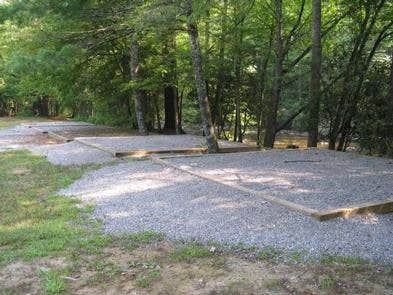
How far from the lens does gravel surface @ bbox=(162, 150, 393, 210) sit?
19.8 ft

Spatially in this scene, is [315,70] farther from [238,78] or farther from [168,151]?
[238,78]

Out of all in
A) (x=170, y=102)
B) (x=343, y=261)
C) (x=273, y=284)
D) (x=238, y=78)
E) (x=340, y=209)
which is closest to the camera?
(x=273, y=284)

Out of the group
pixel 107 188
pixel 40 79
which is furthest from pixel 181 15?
pixel 40 79

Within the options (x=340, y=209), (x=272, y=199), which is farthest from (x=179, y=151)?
(x=340, y=209)

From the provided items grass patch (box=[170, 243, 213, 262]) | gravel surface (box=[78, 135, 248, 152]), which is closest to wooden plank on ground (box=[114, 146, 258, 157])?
gravel surface (box=[78, 135, 248, 152])

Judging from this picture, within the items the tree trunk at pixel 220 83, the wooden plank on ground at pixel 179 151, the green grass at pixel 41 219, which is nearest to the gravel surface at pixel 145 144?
the wooden plank on ground at pixel 179 151

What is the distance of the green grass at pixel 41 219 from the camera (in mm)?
4621

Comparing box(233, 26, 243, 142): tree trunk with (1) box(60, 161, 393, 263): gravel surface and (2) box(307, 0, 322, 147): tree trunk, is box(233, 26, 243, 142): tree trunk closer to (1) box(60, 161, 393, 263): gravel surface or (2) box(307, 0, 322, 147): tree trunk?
(2) box(307, 0, 322, 147): tree trunk

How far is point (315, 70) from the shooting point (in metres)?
11.3

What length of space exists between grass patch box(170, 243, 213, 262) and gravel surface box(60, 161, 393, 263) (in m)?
0.28

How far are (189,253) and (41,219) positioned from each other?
221 cm

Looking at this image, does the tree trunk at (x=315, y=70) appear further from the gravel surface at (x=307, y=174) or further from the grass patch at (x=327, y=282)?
the grass patch at (x=327, y=282)

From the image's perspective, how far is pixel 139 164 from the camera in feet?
29.3

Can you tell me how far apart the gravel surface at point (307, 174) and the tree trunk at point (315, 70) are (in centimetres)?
152
